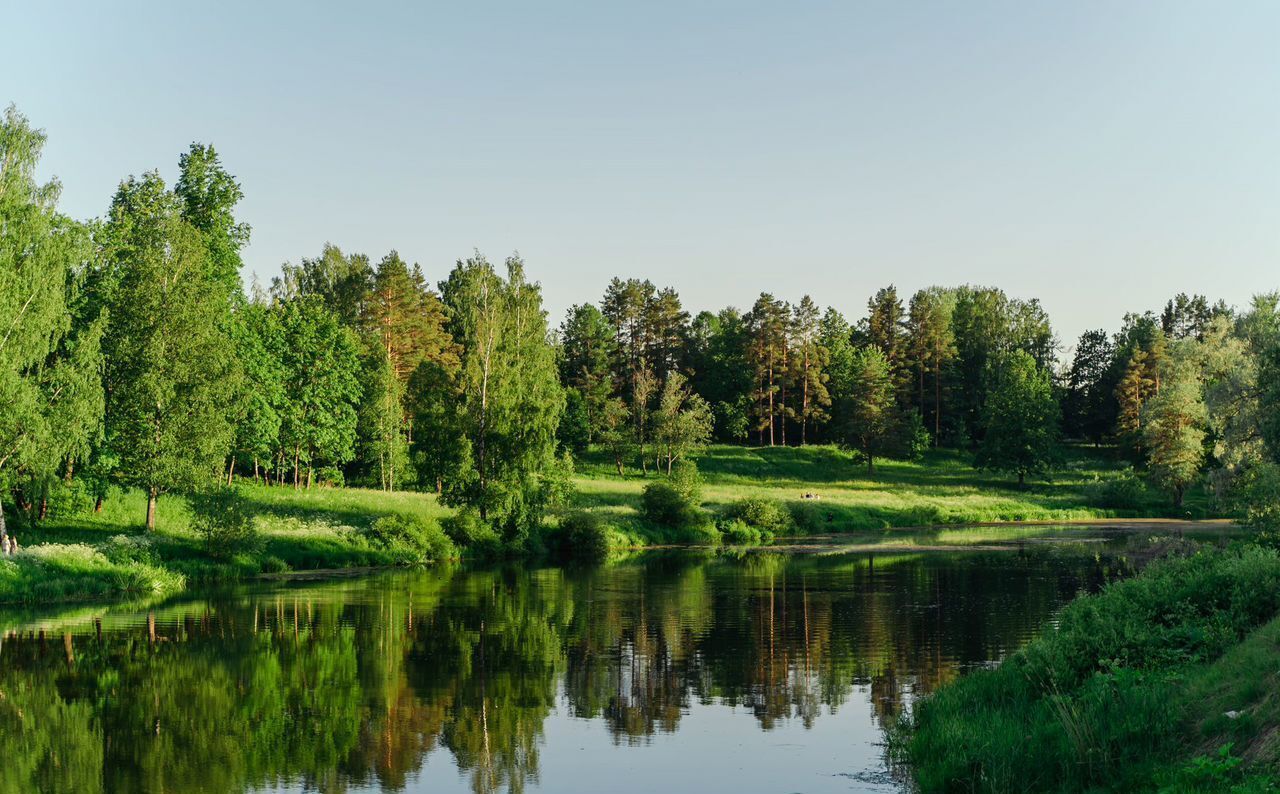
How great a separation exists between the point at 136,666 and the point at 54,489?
2326 centimetres

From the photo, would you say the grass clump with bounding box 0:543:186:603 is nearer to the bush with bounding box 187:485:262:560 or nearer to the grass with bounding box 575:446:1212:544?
the bush with bounding box 187:485:262:560

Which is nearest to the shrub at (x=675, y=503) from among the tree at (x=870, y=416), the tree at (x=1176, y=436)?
the tree at (x=870, y=416)

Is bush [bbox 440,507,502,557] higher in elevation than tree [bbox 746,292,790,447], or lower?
lower

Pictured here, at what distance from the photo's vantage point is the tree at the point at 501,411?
5634 centimetres

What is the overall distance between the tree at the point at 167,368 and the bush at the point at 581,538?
20013mm

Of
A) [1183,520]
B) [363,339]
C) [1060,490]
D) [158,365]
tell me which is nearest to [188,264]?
[158,365]

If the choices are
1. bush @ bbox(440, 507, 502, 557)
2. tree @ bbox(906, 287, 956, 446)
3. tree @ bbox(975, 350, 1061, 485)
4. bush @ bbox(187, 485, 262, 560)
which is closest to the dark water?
bush @ bbox(187, 485, 262, 560)

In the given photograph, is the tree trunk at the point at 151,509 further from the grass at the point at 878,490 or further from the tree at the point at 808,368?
the tree at the point at 808,368

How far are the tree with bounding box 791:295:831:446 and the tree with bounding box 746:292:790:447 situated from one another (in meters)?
1.49

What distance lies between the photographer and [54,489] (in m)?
44.6

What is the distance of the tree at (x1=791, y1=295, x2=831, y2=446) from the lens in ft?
389

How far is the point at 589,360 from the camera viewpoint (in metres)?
118

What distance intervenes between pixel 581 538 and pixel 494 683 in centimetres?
3506

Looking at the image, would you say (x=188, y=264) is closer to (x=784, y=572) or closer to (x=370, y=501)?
(x=370, y=501)
